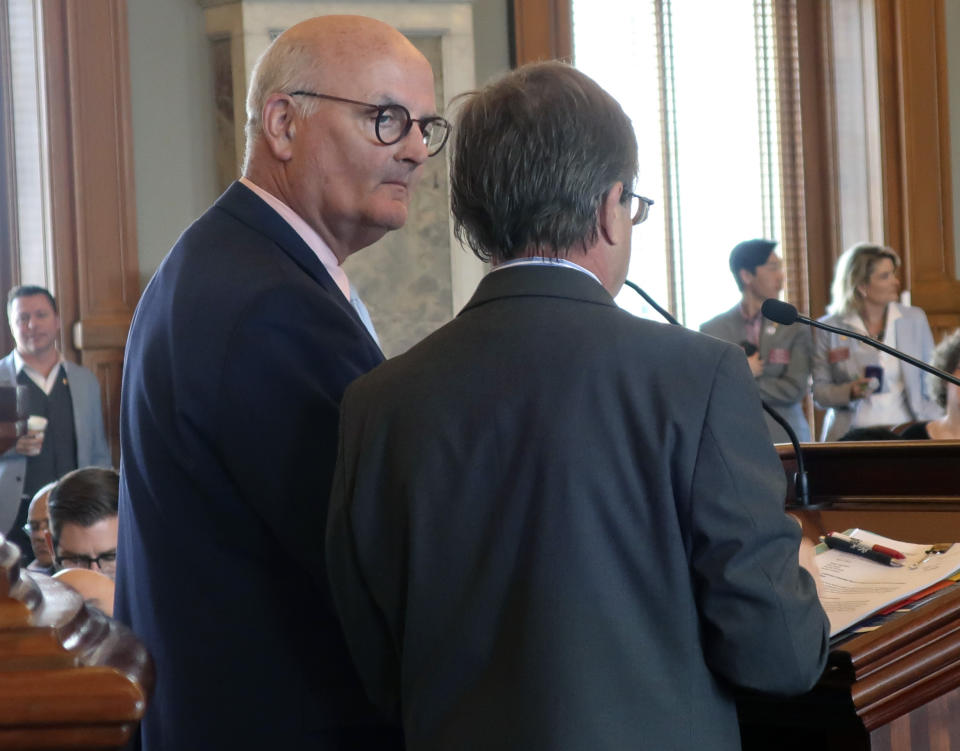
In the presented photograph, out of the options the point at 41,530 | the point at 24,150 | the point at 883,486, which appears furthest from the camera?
the point at 24,150

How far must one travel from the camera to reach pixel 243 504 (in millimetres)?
1468

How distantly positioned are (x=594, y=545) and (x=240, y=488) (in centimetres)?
45

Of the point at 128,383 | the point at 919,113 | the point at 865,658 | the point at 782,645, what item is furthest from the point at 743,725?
the point at 919,113

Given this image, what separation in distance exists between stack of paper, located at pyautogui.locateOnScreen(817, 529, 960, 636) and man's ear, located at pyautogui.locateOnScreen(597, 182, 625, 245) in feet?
1.56

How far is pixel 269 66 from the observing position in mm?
1725

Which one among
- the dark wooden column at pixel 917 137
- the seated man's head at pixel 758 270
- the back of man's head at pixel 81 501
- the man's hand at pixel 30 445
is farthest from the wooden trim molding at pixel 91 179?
the dark wooden column at pixel 917 137

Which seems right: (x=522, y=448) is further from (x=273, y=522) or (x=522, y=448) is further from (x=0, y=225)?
(x=0, y=225)

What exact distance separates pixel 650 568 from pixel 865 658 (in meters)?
0.29

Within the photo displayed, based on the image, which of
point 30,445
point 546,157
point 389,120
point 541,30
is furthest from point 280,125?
point 541,30

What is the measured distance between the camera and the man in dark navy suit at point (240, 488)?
4.71 ft

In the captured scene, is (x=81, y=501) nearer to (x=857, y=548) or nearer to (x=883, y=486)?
(x=883, y=486)

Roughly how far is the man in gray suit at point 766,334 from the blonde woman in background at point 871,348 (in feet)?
0.50

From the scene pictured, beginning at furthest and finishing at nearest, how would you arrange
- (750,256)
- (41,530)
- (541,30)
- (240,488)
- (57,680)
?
(541,30) < (750,256) < (41,530) < (240,488) < (57,680)

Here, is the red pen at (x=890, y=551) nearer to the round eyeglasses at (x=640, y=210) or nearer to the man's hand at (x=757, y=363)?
the round eyeglasses at (x=640, y=210)
